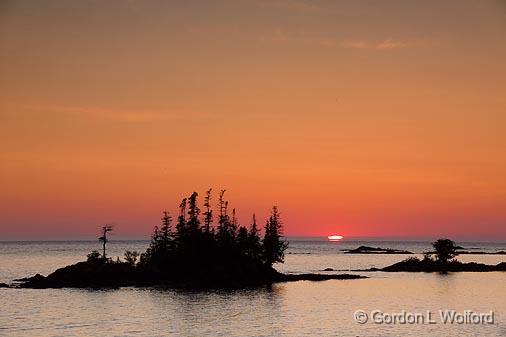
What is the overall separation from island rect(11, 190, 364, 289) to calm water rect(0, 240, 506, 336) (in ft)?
26.3

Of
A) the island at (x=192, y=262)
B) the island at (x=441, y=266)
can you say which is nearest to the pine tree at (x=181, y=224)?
the island at (x=192, y=262)

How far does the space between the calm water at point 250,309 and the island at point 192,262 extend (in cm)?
801

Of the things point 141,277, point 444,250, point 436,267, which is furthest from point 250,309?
point 444,250

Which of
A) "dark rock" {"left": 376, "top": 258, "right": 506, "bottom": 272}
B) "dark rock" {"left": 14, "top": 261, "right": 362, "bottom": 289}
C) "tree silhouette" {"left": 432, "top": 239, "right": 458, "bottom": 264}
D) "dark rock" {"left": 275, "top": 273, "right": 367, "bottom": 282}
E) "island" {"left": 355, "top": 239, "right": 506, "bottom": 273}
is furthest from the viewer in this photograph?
"tree silhouette" {"left": 432, "top": 239, "right": 458, "bottom": 264}

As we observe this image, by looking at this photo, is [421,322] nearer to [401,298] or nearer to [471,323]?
[471,323]

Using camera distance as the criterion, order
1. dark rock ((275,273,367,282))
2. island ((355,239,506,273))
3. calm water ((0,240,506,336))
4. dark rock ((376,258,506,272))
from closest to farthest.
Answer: calm water ((0,240,506,336)) < dark rock ((275,273,367,282)) < dark rock ((376,258,506,272)) < island ((355,239,506,273))

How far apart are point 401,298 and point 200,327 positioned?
4523 cm

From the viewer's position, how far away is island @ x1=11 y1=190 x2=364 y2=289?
129m

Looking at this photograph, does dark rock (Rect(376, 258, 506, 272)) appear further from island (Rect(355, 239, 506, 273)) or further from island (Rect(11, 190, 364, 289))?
island (Rect(11, 190, 364, 289))

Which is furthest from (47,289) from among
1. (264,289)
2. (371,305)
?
(371,305)

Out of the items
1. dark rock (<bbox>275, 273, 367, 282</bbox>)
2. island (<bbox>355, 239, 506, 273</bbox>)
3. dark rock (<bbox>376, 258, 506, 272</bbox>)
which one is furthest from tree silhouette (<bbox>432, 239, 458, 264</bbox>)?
dark rock (<bbox>275, 273, 367, 282</bbox>)

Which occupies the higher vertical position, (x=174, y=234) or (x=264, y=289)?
(x=174, y=234)

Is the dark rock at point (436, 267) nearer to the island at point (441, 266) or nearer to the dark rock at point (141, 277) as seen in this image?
the island at point (441, 266)

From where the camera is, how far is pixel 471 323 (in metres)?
82.1
